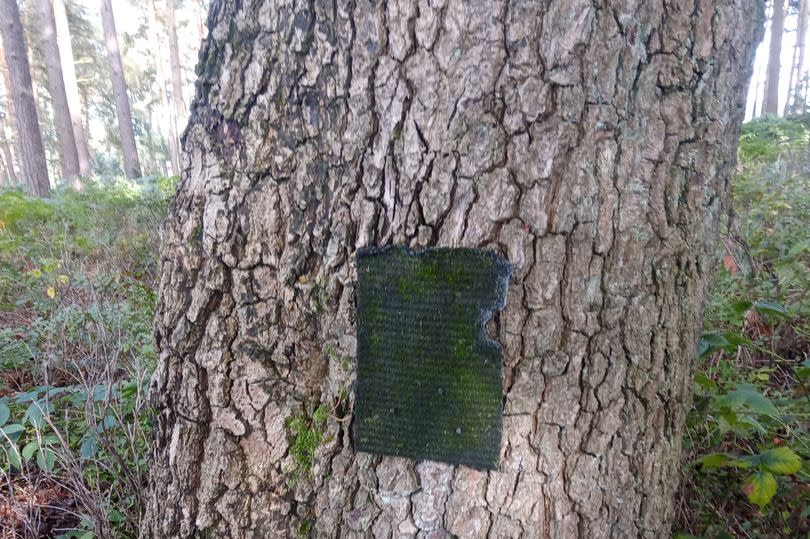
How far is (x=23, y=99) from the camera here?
8.58m

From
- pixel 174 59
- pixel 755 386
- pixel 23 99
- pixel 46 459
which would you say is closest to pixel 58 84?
pixel 23 99

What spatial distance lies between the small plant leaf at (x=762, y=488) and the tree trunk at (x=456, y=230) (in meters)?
0.29

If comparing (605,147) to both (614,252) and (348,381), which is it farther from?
(348,381)

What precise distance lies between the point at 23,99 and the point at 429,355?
10653mm

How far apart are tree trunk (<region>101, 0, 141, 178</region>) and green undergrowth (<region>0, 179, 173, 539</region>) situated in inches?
317

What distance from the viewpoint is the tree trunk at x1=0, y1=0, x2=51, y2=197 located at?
27.2 feet

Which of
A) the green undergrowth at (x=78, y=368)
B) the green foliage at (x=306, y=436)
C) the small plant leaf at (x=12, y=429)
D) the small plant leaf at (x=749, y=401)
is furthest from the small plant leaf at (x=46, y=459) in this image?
the small plant leaf at (x=749, y=401)

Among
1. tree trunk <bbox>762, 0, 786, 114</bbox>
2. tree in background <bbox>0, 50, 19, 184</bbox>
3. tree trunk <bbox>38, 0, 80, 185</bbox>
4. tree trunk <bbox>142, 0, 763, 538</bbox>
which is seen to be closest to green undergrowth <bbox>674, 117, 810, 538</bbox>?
tree trunk <bbox>142, 0, 763, 538</bbox>

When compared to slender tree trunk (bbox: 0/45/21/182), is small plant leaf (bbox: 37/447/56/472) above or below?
below

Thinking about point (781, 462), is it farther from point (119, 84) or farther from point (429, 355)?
point (119, 84)

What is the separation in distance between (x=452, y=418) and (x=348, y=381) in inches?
8.5

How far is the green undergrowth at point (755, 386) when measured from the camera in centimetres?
134

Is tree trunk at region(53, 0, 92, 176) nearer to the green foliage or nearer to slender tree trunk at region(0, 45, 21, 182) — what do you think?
slender tree trunk at region(0, 45, 21, 182)

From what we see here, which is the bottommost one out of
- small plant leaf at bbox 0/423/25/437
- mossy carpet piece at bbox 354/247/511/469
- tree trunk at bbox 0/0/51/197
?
small plant leaf at bbox 0/423/25/437
